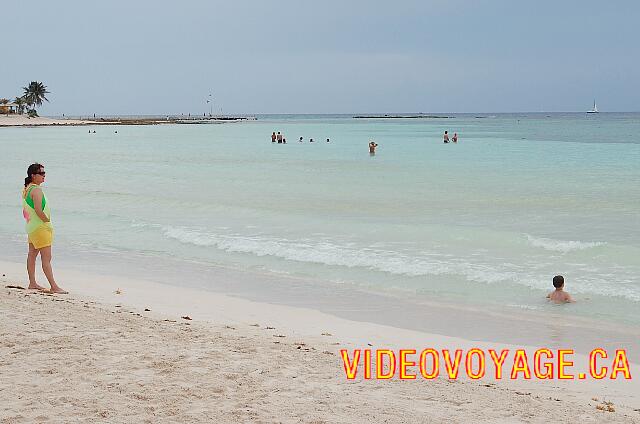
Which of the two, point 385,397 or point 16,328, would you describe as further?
point 16,328

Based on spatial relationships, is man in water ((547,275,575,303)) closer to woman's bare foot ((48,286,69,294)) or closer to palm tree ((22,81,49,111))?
woman's bare foot ((48,286,69,294))

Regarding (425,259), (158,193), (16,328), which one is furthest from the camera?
(158,193)

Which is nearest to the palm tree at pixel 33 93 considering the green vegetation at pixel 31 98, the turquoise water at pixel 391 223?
the green vegetation at pixel 31 98

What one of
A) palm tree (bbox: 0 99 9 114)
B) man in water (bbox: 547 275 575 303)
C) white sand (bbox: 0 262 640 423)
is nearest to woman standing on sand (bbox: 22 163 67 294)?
white sand (bbox: 0 262 640 423)

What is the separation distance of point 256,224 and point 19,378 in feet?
37.5

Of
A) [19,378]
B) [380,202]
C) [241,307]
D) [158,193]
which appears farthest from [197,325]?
[158,193]

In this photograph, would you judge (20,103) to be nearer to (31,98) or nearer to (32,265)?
(31,98)

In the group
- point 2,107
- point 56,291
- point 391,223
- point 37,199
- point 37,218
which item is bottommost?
point 56,291

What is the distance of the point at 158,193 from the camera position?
24.6m

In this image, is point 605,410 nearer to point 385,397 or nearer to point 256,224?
point 385,397

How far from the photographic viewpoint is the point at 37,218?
8648mm

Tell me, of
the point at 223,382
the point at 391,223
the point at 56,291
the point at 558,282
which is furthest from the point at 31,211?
the point at 391,223

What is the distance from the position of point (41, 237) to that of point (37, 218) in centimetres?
26

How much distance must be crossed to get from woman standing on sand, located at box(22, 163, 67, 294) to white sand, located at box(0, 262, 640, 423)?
104cm
